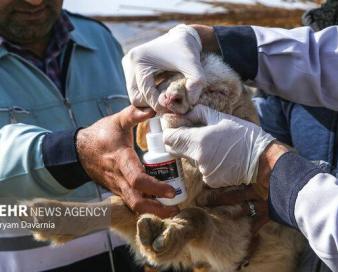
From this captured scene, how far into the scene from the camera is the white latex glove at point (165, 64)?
1976 mm

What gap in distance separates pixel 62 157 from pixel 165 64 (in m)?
0.53

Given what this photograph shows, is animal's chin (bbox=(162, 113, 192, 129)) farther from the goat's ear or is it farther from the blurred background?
the blurred background

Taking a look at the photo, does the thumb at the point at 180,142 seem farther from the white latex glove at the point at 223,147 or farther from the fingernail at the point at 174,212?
the fingernail at the point at 174,212

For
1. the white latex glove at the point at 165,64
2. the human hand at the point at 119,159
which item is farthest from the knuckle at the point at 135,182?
the white latex glove at the point at 165,64

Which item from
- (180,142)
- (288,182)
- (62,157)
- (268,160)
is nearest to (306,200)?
(288,182)

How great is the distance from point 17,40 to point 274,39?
1.17 m

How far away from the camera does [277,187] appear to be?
1.78 m

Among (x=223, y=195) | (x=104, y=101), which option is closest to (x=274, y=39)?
(x=223, y=195)

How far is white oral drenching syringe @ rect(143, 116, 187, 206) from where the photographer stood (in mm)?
1938

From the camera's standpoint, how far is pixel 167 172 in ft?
6.36

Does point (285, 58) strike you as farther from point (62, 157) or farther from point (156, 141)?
point (62, 157)

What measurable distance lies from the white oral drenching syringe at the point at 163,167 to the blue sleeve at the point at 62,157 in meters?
0.34

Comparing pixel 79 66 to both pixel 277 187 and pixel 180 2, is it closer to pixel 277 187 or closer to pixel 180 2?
pixel 277 187

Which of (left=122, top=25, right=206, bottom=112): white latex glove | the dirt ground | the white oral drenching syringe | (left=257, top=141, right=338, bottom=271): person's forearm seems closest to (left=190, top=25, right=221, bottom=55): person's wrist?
(left=122, top=25, right=206, bottom=112): white latex glove
